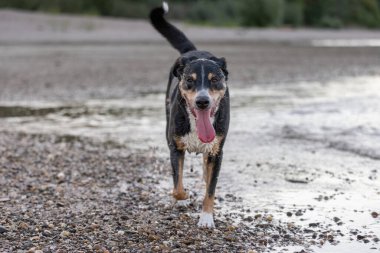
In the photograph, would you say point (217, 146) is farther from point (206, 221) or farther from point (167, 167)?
point (167, 167)

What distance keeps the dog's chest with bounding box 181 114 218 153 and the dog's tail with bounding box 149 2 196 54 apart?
199cm

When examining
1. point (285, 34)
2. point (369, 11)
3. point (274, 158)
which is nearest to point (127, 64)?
point (274, 158)

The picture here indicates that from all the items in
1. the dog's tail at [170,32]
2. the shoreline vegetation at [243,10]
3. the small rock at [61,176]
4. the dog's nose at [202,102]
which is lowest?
the shoreline vegetation at [243,10]

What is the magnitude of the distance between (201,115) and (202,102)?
0.26 meters

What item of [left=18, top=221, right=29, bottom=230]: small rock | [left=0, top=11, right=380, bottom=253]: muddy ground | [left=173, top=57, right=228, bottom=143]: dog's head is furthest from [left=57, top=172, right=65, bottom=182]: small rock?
[left=173, top=57, right=228, bottom=143]: dog's head

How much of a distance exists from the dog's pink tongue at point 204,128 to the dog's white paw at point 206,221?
0.73m

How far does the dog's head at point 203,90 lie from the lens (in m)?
5.88

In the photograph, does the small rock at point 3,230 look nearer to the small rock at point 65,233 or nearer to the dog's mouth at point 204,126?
the small rock at point 65,233

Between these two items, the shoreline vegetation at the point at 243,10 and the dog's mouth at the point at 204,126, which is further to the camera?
the shoreline vegetation at the point at 243,10

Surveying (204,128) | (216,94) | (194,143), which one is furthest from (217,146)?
(216,94)

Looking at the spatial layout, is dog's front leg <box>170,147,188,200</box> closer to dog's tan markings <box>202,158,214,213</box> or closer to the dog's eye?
dog's tan markings <box>202,158,214,213</box>

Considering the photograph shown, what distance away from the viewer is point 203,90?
19.2 feet

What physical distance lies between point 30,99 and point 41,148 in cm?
616

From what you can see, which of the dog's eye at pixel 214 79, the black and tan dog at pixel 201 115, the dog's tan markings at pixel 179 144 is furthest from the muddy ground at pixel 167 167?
the dog's eye at pixel 214 79
